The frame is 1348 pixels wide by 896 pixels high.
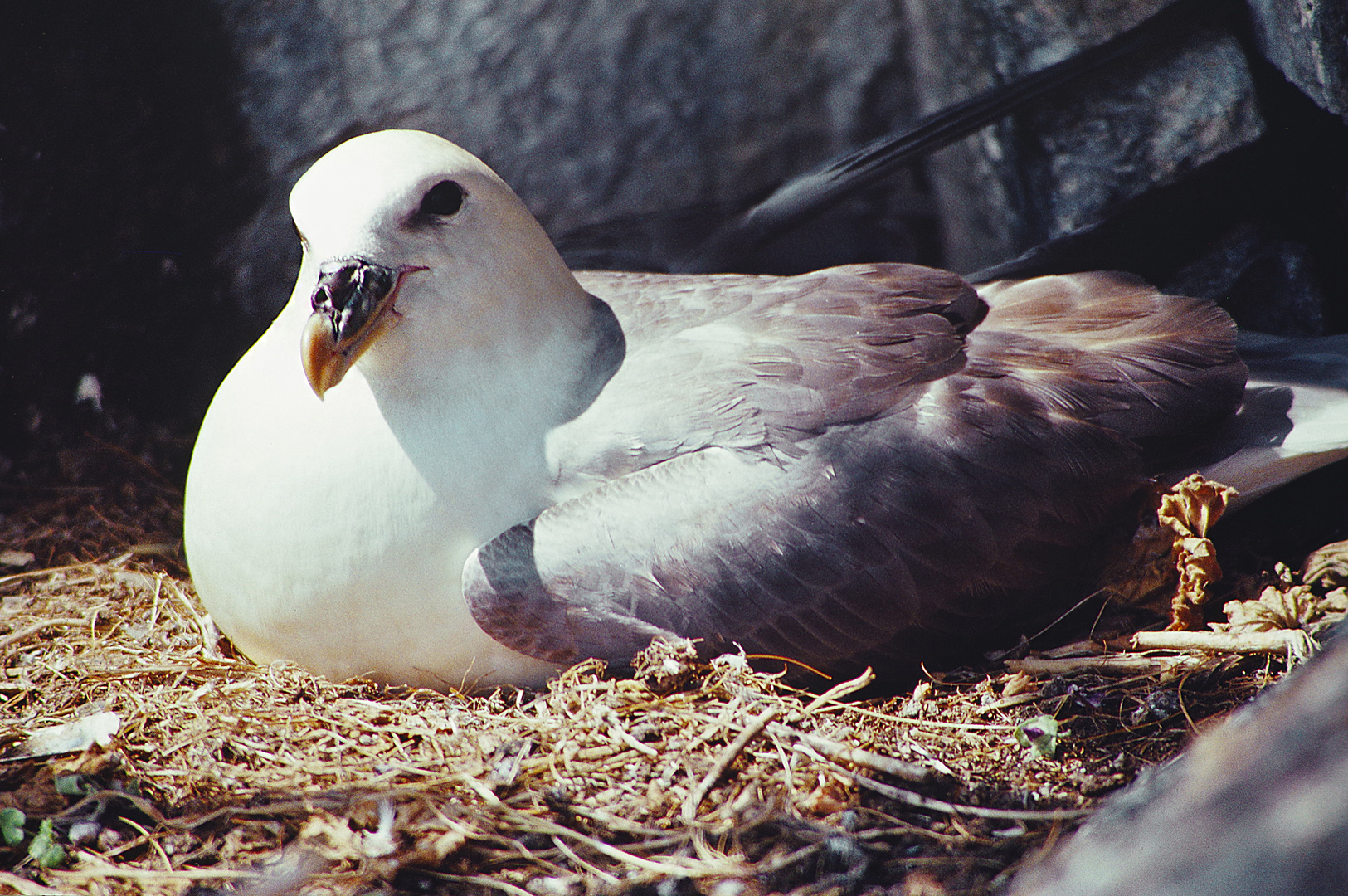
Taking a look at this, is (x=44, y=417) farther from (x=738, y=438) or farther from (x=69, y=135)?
(x=738, y=438)

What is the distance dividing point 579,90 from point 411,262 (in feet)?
5.81

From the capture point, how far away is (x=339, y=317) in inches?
97.9

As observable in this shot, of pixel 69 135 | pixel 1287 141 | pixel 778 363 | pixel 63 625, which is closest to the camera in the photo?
pixel 778 363

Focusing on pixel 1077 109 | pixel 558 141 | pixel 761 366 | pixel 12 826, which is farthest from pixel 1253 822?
pixel 558 141

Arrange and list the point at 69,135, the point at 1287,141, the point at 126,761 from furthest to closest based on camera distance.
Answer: the point at 69,135
the point at 1287,141
the point at 126,761

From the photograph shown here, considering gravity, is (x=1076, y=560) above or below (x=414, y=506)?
below

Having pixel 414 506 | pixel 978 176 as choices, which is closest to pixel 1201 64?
pixel 978 176

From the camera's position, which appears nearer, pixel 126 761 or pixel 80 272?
pixel 126 761

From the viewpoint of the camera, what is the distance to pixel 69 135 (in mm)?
3863

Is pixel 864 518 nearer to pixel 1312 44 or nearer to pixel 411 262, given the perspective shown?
pixel 411 262

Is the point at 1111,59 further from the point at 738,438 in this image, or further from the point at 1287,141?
the point at 738,438

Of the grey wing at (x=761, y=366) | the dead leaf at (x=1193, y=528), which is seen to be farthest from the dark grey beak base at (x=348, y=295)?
the dead leaf at (x=1193, y=528)

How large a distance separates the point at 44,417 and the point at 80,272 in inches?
21.6

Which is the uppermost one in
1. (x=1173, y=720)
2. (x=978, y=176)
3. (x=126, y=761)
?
(x=978, y=176)
